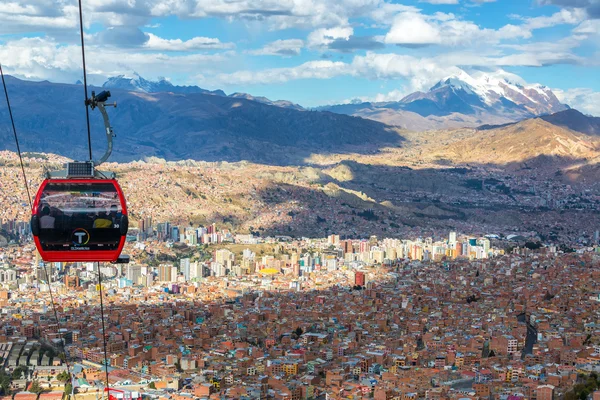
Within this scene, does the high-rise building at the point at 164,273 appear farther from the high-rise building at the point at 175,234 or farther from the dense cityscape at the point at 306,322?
the high-rise building at the point at 175,234

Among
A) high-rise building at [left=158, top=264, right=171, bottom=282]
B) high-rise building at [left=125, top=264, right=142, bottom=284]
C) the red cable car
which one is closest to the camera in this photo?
the red cable car

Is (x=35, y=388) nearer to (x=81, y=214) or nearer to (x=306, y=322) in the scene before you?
(x=306, y=322)

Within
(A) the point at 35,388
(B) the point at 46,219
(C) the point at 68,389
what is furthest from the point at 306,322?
(B) the point at 46,219

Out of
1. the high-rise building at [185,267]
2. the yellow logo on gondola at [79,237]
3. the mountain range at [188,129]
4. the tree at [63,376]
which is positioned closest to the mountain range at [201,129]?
the mountain range at [188,129]

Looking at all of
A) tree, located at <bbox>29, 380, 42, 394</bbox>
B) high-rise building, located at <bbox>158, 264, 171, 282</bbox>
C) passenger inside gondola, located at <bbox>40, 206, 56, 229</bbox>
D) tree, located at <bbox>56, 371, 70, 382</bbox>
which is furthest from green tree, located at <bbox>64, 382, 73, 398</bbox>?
high-rise building, located at <bbox>158, 264, 171, 282</bbox>

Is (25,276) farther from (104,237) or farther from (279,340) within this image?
(104,237)

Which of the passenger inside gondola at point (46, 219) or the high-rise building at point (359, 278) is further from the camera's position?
the high-rise building at point (359, 278)

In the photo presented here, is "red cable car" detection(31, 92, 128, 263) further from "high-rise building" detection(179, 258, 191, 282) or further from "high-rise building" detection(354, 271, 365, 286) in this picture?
"high-rise building" detection(179, 258, 191, 282)
